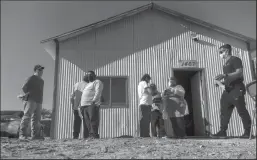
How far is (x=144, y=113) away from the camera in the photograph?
7.11m

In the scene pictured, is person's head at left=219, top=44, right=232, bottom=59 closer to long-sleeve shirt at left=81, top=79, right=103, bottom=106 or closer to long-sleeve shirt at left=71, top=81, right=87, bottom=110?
long-sleeve shirt at left=81, top=79, right=103, bottom=106

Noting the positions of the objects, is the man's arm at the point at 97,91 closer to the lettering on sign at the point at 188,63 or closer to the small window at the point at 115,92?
the small window at the point at 115,92

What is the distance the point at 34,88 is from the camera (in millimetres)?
6461

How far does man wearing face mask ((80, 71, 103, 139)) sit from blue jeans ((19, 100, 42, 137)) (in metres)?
1.16

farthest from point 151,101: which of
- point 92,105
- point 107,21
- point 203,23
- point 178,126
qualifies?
point 203,23

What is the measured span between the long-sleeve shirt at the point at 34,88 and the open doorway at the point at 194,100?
5.14 metres

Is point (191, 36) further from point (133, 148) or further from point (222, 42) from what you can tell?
point (133, 148)

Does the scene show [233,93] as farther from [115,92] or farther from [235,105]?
[115,92]

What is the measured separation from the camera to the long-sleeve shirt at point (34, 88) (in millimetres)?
6414

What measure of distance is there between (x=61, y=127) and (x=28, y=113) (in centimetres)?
249

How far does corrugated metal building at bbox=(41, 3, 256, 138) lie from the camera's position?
8938mm

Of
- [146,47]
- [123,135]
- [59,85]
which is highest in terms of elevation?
[146,47]

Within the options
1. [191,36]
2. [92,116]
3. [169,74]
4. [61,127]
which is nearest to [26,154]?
[92,116]

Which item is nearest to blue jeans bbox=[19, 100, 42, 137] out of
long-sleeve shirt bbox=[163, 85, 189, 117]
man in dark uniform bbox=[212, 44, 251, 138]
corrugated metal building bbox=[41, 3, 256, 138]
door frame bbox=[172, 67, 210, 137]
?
corrugated metal building bbox=[41, 3, 256, 138]
